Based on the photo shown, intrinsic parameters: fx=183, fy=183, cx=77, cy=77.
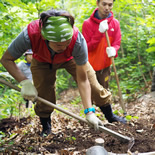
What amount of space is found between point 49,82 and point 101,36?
183 centimetres

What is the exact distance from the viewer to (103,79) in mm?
4238

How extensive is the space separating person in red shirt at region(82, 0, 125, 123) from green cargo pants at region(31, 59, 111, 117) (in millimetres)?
1102

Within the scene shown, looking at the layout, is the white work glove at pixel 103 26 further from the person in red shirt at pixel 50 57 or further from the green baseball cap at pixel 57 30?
the green baseball cap at pixel 57 30

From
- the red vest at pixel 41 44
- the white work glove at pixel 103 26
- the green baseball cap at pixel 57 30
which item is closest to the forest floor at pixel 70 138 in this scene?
the red vest at pixel 41 44

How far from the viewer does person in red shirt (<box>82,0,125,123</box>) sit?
3869 mm

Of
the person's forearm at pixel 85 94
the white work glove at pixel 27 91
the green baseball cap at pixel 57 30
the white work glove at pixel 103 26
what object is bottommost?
the person's forearm at pixel 85 94

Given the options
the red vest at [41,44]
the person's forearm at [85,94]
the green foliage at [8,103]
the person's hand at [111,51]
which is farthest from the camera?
the person's hand at [111,51]

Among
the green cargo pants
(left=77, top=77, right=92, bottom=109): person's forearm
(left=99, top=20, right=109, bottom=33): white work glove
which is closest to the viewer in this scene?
(left=77, top=77, right=92, bottom=109): person's forearm

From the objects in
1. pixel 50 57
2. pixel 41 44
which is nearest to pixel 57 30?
pixel 41 44

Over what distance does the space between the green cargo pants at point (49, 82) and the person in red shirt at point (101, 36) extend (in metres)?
1.10

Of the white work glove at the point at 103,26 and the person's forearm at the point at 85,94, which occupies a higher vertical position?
the white work glove at the point at 103,26

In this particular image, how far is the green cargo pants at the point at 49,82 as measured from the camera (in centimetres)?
290

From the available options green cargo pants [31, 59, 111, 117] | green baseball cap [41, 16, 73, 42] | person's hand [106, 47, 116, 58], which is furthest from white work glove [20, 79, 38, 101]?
person's hand [106, 47, 116, 58]

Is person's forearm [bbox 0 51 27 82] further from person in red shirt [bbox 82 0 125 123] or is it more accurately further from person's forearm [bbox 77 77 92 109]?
person in red shirt [bbox 82 0 125 123]
